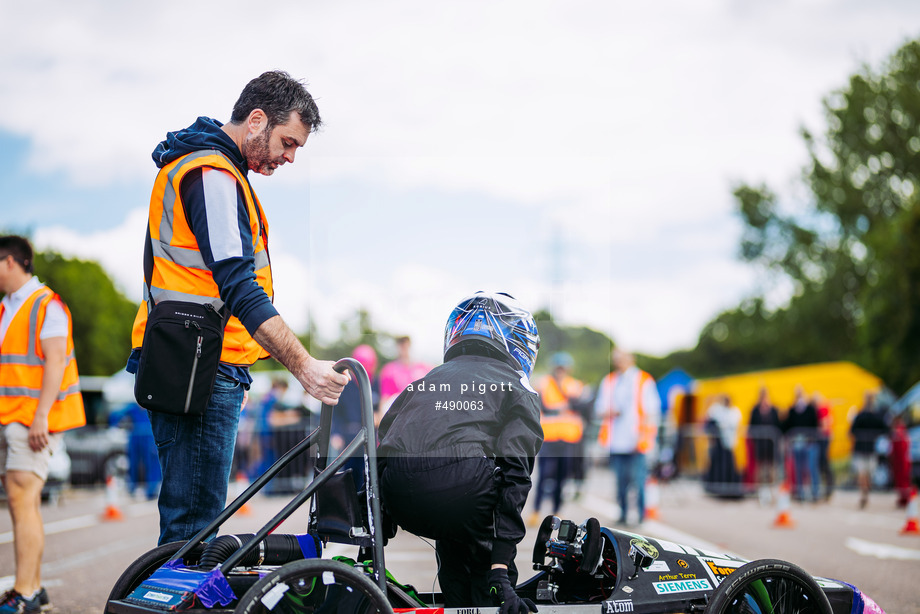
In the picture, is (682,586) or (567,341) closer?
(682,586)

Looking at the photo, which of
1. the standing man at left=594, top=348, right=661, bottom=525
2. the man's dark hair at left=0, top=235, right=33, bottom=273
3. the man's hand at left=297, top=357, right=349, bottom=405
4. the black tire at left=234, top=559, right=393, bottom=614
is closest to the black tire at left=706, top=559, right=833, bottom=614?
the black tire at left=234, top=559, right=393, bottom=614

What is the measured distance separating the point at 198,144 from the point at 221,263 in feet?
1.55

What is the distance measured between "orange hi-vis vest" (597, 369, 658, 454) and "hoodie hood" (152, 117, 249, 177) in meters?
7.51

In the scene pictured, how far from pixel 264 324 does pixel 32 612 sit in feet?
9.67

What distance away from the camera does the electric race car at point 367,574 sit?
284 cm

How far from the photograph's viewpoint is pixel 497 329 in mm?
3455

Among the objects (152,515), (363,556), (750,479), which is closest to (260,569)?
(363,556)

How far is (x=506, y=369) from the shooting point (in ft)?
11.0

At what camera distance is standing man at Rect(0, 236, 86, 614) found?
501 centimetres

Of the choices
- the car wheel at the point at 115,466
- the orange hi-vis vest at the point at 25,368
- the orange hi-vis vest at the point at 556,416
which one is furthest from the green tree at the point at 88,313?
the orange hi-vis vest at the point at 25,368

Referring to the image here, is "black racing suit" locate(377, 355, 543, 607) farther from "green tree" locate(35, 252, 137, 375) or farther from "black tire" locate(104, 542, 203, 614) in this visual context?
"green tree" locate(35, 252, 137, 375)

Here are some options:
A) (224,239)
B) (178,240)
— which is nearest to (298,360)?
(224,239)

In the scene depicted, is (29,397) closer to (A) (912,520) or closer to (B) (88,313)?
(A) (912,520)

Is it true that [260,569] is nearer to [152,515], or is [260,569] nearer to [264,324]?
[264,324]
